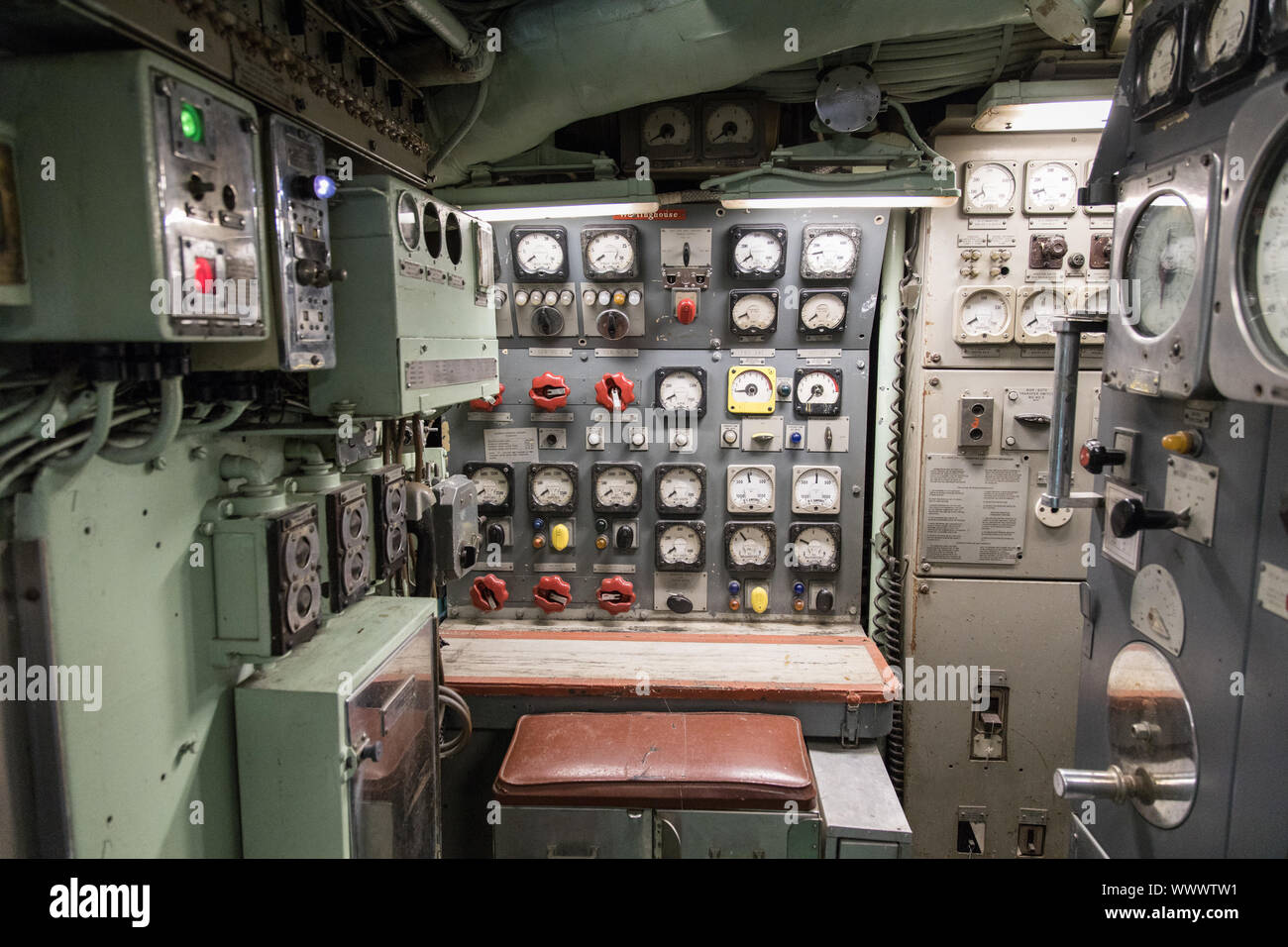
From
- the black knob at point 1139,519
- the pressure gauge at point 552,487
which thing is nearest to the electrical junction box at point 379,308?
the pressure gauge at point 552,487

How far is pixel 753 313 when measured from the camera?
319 centimetres

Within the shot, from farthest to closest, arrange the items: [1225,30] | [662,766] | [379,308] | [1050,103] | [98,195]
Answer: [1050,103]
[662,766]
[379,308]
[1225,30]
[98,195]

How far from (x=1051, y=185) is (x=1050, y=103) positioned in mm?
455

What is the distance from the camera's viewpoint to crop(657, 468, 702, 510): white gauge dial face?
131 inches

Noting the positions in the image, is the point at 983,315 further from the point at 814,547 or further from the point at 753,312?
the point at 814,547

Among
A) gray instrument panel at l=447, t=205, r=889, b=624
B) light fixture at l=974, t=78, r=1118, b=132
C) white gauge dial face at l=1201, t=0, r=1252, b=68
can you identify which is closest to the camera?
white gauge dial face at l=1201, t=0, r=1252, b=68

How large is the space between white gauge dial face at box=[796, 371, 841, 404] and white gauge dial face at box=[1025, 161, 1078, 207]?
1090 mm

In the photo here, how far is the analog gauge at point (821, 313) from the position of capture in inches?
124

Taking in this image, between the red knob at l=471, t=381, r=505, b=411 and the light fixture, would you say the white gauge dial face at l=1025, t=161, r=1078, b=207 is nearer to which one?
the light fixture

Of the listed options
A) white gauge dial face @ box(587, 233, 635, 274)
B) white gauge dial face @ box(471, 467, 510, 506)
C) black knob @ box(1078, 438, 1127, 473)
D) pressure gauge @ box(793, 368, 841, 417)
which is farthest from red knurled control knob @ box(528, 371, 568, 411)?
black knob @ box(1078, 438, 1127, 473)

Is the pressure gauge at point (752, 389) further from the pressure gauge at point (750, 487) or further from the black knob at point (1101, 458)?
the black knob at point (1101, 458)

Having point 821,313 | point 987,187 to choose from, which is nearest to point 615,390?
point 821,313

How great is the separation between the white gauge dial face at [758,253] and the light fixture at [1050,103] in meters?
0.93

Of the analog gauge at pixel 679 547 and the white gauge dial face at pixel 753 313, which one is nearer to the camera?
the white gauge dial face at pixel 753 313
